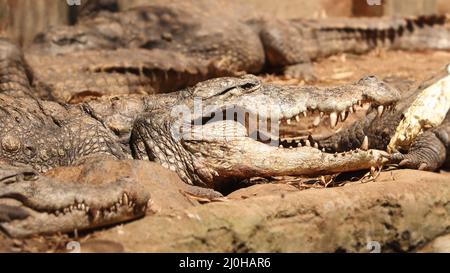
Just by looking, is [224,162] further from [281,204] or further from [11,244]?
[11,244]

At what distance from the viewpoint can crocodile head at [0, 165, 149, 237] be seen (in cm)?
343

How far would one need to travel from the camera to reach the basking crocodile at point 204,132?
4.31 m

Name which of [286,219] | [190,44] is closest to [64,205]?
[286,219]

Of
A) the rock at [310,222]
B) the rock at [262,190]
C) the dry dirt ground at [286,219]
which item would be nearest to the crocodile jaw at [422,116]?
the dry dirt ground at [286,219]

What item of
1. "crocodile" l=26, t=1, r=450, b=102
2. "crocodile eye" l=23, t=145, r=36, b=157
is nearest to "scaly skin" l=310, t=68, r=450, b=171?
"crocodile eye" l=23, t=145, r=36, b=157

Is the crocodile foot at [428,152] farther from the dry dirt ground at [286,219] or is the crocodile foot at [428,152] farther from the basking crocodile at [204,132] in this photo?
the basking crocodile at [204,132]

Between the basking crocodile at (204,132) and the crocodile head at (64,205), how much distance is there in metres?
0.66

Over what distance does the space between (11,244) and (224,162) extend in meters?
1.37

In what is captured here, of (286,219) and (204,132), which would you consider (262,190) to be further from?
(286,219)

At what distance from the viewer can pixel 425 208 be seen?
4.00m

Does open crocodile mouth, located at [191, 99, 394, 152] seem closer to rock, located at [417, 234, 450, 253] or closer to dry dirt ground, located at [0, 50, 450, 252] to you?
dry dirt ground, located at [0, 50, 450, 252]
